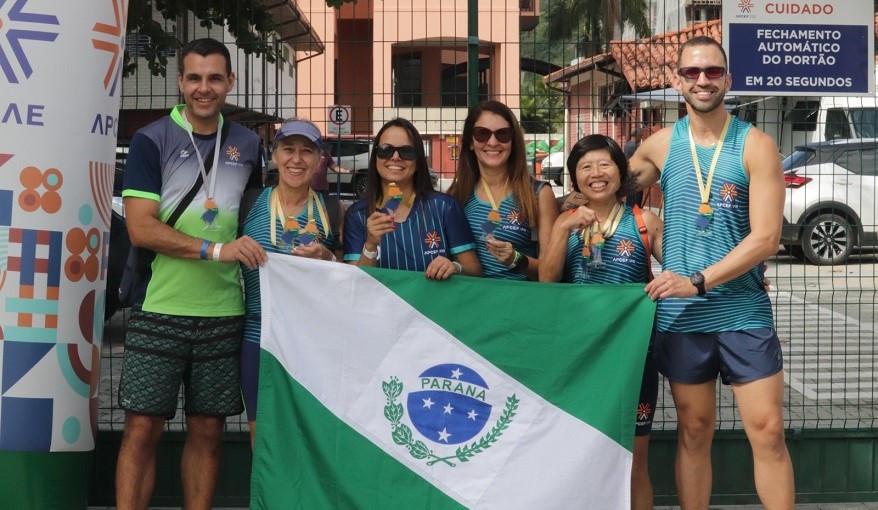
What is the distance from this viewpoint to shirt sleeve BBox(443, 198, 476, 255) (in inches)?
179

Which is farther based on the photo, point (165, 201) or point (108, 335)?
point (108, 335)

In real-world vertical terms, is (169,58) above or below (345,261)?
above

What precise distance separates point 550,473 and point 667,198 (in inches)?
46.8

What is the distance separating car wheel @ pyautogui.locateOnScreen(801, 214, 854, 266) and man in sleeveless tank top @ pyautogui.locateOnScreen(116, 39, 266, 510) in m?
3.58

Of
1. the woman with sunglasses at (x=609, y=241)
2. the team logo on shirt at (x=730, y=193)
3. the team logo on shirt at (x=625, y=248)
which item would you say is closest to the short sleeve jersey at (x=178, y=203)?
the woman with sunglasses at (x=609, y=241)

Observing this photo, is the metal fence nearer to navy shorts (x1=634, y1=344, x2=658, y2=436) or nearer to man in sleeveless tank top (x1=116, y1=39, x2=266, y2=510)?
man in sleeveless tank top (x1=116, y1=39, x2=266, y2=510)

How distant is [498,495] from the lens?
14.4 feet

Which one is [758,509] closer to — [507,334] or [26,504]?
[507,334]

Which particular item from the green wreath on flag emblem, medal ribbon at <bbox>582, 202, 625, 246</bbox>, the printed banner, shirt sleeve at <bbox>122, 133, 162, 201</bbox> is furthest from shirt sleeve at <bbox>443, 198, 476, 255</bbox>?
the printed banner

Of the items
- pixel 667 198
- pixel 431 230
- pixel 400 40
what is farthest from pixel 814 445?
pixel 400 40

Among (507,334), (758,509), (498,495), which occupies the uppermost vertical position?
(507,334)

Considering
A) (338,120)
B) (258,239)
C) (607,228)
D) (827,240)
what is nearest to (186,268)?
(258,239)

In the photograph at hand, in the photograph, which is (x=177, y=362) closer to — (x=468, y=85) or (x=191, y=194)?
(x=191, y=194)

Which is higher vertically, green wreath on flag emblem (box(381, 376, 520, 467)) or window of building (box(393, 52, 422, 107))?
window of building (box(393, 52, 422, 107))
